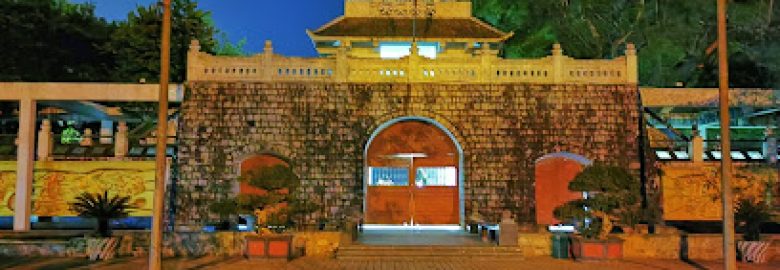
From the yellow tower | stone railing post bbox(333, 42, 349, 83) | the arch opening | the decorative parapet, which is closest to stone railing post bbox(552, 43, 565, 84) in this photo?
the decorative parapet

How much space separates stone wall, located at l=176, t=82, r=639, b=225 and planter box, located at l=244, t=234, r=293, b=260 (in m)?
3.87

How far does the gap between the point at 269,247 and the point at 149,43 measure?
43.3 feet

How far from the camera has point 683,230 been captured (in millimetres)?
15539

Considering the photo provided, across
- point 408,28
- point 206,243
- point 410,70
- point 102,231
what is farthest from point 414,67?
point 102,231

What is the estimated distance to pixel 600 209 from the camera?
1198 cm

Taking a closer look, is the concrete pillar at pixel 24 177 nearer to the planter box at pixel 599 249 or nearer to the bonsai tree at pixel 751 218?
the planter box at pixel 599 249

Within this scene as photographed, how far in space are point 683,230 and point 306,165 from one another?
370 inches

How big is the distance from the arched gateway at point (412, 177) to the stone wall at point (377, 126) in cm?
104

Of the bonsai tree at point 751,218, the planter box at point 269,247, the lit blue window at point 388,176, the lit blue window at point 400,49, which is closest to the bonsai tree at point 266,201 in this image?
the planter box at point 269,247

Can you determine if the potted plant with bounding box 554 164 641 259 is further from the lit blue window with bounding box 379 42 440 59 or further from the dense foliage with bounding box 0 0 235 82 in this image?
the dense foliage with bounding box 0 0 235 82

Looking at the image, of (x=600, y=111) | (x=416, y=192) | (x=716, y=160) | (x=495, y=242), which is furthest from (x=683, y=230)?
(x=416, y=192)

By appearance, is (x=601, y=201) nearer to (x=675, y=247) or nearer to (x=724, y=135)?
(x=675, y=247)

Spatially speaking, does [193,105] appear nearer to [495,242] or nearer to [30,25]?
[495,242]

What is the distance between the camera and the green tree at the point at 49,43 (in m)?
22.9
